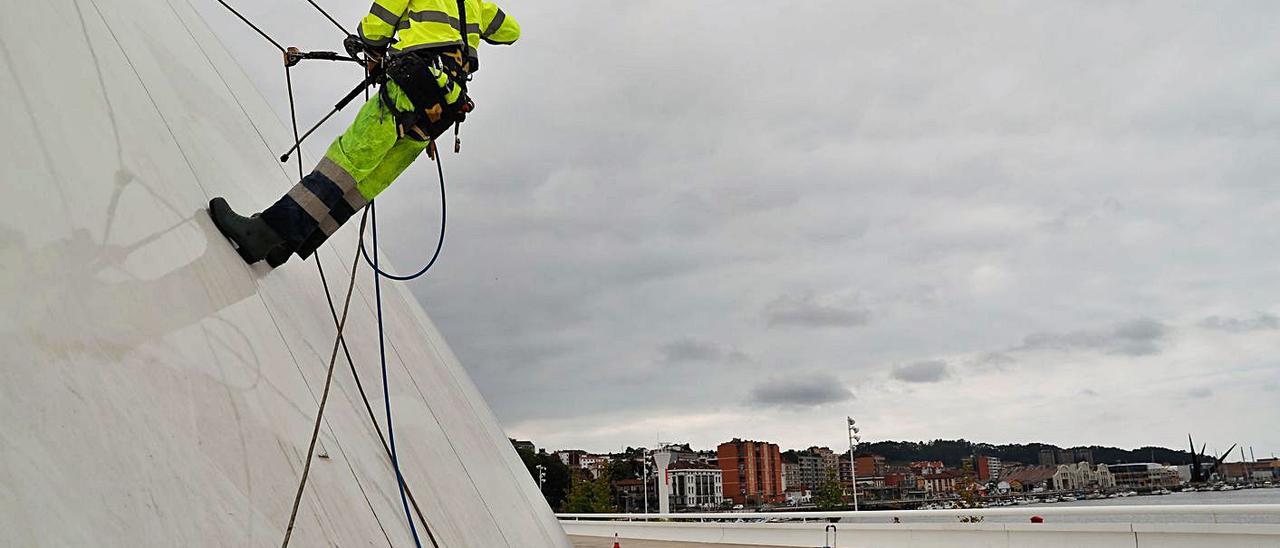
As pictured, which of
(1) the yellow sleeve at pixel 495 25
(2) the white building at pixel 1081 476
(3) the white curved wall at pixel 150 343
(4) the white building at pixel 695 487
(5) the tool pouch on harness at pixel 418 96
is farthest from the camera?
(4) the white building at pixel 695 487

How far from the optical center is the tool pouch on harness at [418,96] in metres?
2.99

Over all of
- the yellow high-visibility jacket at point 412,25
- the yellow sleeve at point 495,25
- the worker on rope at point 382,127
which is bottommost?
the worker on rope at point 382,127

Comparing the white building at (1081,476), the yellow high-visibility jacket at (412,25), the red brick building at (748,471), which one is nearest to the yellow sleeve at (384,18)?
the yellow high-visibility jacket at (412,25)

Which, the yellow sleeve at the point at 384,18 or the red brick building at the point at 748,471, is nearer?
the yellow sleeve at the point at 384,18

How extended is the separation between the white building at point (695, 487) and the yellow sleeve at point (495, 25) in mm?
90365

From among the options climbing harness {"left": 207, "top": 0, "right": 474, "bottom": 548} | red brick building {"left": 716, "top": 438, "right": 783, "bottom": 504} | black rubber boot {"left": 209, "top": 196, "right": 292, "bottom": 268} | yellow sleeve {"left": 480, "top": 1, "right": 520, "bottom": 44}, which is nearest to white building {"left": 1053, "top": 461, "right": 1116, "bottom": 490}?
red brick building {"left": 716, "top": 438, "right": 783, "bottom": 504}

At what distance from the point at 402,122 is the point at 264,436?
1.43m

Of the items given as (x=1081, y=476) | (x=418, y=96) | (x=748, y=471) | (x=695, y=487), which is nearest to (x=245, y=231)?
(x=418, y=96)

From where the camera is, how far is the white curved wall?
4.30 ft

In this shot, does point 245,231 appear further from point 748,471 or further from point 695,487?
point 748,471

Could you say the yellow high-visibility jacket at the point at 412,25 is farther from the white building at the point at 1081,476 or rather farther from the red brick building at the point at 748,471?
the red brick building at the point at 748,471

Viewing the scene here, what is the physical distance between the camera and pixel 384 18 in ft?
10.8

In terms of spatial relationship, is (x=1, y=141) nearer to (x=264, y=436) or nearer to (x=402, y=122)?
(x=264, y=436)

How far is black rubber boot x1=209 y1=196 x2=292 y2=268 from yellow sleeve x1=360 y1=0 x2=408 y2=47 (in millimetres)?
1047
